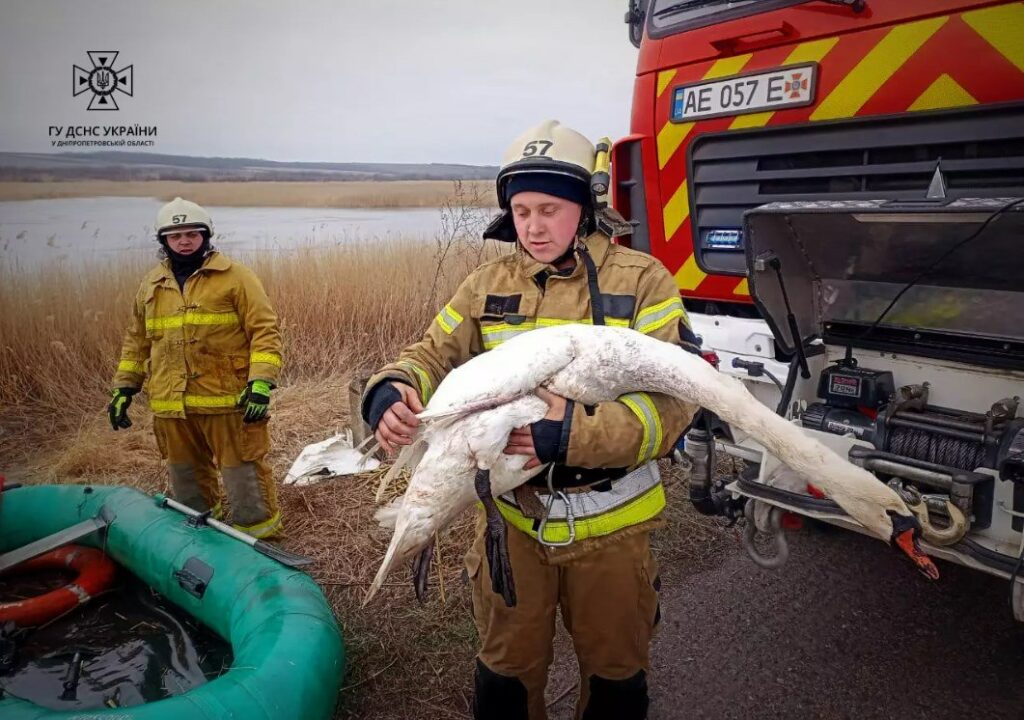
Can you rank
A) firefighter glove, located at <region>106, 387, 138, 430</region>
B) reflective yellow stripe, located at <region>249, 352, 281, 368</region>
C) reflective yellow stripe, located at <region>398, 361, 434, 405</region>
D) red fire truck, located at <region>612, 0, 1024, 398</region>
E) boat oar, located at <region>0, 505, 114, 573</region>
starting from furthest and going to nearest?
firefighter glove, located at <region>106, 387, 138, 430</region>, reflective yellow stripe, located at <region>249, 352, 281, 368</region>, boat oar, located at <region>0, 505, 114, 573</region>, red fire truck, located at <region>612, 0, 1024, 398</region>, reflective yellow stripe, located at <region>398, 361, 434, 405</region>

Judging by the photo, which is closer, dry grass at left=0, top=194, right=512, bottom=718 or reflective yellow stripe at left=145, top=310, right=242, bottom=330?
dry grass at left=0, top=194, right=512, bottom=718

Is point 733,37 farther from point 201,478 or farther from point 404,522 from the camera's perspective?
point 201,478

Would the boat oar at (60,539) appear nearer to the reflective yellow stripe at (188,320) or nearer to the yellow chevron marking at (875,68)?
the reflective yellow stripe at (188,320)

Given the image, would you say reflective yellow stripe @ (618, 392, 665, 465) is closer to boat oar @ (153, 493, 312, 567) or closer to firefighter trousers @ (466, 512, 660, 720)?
firefighter trousers @ (466, 512, 660, 720)

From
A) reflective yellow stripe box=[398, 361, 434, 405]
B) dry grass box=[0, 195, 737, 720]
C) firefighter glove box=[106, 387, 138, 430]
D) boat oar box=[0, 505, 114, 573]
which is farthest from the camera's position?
firefighter glove box=[106, 387, 138, 430]

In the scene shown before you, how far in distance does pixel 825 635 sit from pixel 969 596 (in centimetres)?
99

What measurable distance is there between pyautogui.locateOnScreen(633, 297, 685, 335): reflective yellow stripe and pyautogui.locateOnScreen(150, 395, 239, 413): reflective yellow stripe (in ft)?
9.99

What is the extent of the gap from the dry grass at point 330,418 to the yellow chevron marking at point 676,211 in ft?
6.30

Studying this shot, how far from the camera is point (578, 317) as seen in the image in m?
2.12

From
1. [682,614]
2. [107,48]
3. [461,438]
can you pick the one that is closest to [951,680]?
[682,614]

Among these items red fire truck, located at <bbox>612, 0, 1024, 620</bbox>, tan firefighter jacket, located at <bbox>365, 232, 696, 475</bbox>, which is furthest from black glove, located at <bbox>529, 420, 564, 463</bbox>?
red fire truck, located at <bbox>612, 0, 1024, 620</bbox>

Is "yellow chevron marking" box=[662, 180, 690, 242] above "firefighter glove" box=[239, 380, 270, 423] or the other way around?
above

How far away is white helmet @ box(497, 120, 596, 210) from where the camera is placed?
6.63 feet

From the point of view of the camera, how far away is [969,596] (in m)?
3.49
